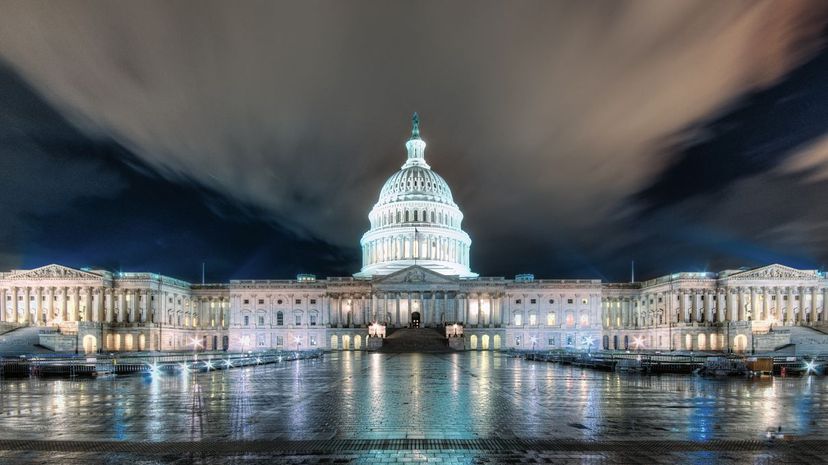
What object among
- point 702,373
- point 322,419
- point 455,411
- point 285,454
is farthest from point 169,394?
point 702,373

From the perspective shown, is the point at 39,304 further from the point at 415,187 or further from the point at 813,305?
the point at 813,305

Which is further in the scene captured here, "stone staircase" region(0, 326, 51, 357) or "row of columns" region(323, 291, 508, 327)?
"row of columns" region(323, 291, 508, 327)

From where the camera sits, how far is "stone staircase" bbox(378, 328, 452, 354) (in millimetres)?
100938

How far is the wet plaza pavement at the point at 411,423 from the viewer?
1631 centimetres

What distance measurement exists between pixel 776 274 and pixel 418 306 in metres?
68.7

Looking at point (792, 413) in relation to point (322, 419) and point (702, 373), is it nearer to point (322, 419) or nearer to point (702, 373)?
point (322, 419)

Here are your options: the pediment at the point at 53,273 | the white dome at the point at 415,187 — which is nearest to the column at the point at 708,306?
the white dome at the point at 415,187

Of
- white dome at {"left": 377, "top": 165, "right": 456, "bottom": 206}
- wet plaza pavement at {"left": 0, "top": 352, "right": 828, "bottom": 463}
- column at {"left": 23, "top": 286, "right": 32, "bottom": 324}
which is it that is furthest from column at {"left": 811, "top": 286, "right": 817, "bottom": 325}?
column at {"left": 23, "top": 286, "right": 32, "bottom": 324}

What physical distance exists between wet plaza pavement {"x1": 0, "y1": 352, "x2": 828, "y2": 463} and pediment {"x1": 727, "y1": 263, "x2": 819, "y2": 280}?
90533mm

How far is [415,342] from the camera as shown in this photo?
10300 cm

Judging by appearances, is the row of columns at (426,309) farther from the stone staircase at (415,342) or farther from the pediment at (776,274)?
the pediment at (776,274)

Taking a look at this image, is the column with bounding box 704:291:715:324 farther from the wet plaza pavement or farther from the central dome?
the wet plaza pavement

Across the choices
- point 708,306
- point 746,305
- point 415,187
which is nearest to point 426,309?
point 415,187

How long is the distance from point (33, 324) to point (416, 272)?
6967 centimetres
